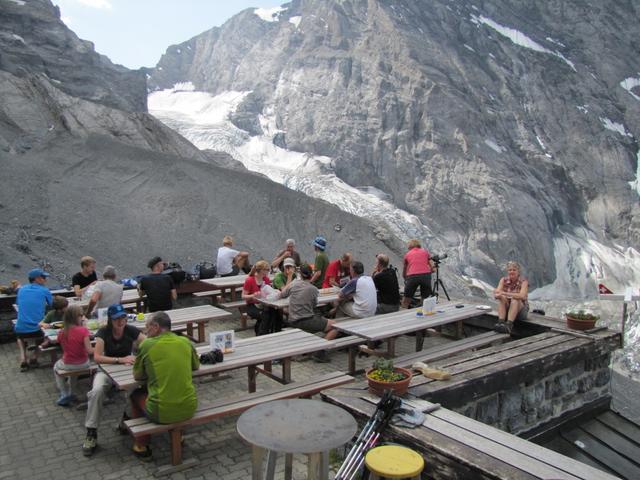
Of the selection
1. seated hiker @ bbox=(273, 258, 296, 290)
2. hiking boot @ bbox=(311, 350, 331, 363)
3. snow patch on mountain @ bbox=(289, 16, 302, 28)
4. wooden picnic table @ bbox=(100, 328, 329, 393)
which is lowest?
hiking boot @ bbox=(311, 350, 331, 363)

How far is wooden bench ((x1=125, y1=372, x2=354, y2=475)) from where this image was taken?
481 centimetres

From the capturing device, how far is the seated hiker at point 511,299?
8.00 m

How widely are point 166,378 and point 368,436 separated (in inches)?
71.3

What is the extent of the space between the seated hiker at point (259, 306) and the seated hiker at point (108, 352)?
2809 mm

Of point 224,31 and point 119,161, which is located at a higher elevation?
point 224,31

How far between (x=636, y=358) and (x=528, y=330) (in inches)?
810

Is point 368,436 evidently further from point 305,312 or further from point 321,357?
point 321,357

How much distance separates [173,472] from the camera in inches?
191

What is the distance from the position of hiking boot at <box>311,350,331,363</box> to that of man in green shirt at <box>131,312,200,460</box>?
330 centimetres

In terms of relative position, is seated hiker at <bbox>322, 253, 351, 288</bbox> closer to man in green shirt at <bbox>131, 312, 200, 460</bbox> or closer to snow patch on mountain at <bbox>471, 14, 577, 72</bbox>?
man in green shirt at <bbox>131, 312, 200, 460</bbox>

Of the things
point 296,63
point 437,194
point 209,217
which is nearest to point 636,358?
point 209,217

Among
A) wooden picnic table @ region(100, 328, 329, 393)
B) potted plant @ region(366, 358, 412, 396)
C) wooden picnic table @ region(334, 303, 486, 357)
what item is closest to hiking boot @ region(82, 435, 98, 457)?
wooden picnic table @ region(100, 328, 329, 393)

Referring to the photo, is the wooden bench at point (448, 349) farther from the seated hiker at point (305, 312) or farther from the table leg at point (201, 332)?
the table leg at point (201, 332)

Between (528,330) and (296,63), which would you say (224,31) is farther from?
(528,330)
